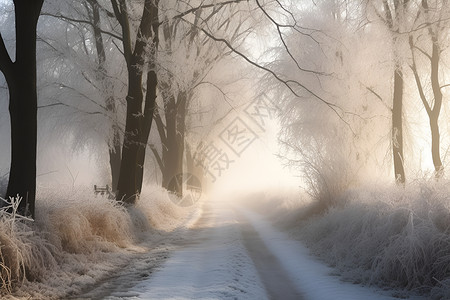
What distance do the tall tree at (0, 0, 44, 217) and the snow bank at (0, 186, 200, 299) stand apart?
627 millimetres

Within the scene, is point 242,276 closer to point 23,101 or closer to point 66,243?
point 66,243

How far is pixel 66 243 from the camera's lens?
767 cm

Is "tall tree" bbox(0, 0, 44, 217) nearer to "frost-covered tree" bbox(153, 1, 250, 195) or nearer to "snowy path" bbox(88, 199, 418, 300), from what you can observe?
"snowy path" bbox(88, 199, 418, 300)

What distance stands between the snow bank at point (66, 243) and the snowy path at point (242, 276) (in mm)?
902

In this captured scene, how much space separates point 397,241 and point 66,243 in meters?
5.15

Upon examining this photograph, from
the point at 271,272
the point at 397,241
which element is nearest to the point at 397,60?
the point at 397,241

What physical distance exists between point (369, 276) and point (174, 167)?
624 inches

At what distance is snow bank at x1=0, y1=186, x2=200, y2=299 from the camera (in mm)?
5504

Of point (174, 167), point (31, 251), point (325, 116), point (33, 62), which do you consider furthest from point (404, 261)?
point (174, 167)

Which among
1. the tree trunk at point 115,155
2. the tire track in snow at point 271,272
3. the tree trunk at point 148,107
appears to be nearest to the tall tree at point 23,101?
the tire track in snow at point 271,272

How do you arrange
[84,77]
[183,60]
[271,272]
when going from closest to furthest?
1. [271,272]
2. [183,60]
3. [84,77]

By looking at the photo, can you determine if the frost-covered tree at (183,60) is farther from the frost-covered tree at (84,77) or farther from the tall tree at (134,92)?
the frost-covered tree at (84,77)

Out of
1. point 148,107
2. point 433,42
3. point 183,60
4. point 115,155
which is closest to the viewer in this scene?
point 148,107

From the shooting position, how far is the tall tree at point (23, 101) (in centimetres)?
Answer: 700
